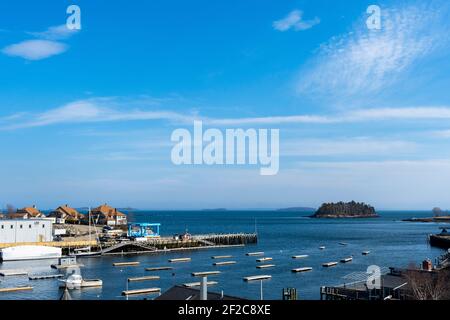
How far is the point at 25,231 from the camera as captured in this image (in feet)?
128

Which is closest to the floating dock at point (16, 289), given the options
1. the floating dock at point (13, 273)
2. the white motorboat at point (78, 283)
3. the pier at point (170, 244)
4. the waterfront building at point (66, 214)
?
the white motorboat at point (78, 283)

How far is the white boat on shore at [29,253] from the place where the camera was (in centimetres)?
3508

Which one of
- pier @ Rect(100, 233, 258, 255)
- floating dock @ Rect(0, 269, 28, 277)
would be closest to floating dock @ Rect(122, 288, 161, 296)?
floating dock @ Rect(0, 269, 28, 277)

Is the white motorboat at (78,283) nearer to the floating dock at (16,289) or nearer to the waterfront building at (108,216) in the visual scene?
the floating dock at (16,289)

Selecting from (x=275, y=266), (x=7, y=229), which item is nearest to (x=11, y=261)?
(x=7, y=229)

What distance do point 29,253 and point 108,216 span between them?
41.7m

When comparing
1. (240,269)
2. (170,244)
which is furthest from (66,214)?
(240,269)

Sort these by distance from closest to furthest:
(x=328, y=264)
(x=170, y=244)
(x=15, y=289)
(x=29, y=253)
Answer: (x=15, y=289)
(x=328, y=264)
(x=29, y=253)
(x=170, y=244)

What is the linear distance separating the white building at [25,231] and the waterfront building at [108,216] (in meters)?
34.0

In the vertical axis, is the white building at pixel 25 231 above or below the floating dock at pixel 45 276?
above

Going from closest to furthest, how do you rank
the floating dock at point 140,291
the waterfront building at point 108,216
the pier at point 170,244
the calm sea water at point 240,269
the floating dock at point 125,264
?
the floating dock at point 140,291 → the calm sea water at point 240,269 → the floating dock at point 125,264 → the pier at point 170,244 → the waterfront building at point 108,216

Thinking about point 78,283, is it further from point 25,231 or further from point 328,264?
point 328,264
